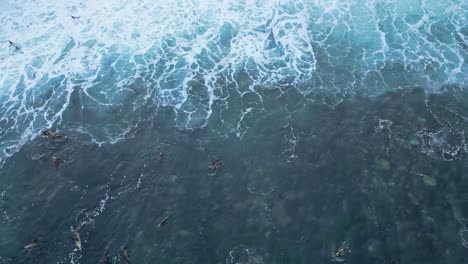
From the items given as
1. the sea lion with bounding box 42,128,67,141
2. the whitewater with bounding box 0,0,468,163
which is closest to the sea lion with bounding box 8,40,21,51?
the whitewater with bounding box 0,0,468,163

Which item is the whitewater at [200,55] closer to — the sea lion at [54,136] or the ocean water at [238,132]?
the ocean water at [238,132]

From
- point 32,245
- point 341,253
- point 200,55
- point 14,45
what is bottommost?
point 32,245

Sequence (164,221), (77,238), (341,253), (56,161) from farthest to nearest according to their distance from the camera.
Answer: (56,161), (164,221), (77,238), (341,253)

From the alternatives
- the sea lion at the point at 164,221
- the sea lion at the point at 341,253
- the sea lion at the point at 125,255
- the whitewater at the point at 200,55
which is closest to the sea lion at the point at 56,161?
the whitewater at the point at 200,55

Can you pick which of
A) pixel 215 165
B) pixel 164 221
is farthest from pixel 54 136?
pixel 215 165

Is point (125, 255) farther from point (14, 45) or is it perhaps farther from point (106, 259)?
point (14, 45)

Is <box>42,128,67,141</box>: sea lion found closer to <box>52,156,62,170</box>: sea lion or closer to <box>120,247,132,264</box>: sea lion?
<box>52,156,62,170</box>: sea lion

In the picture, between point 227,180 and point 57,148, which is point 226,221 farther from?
point 57,148

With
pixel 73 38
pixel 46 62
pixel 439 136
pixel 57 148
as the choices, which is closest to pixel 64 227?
pixel 57 148
